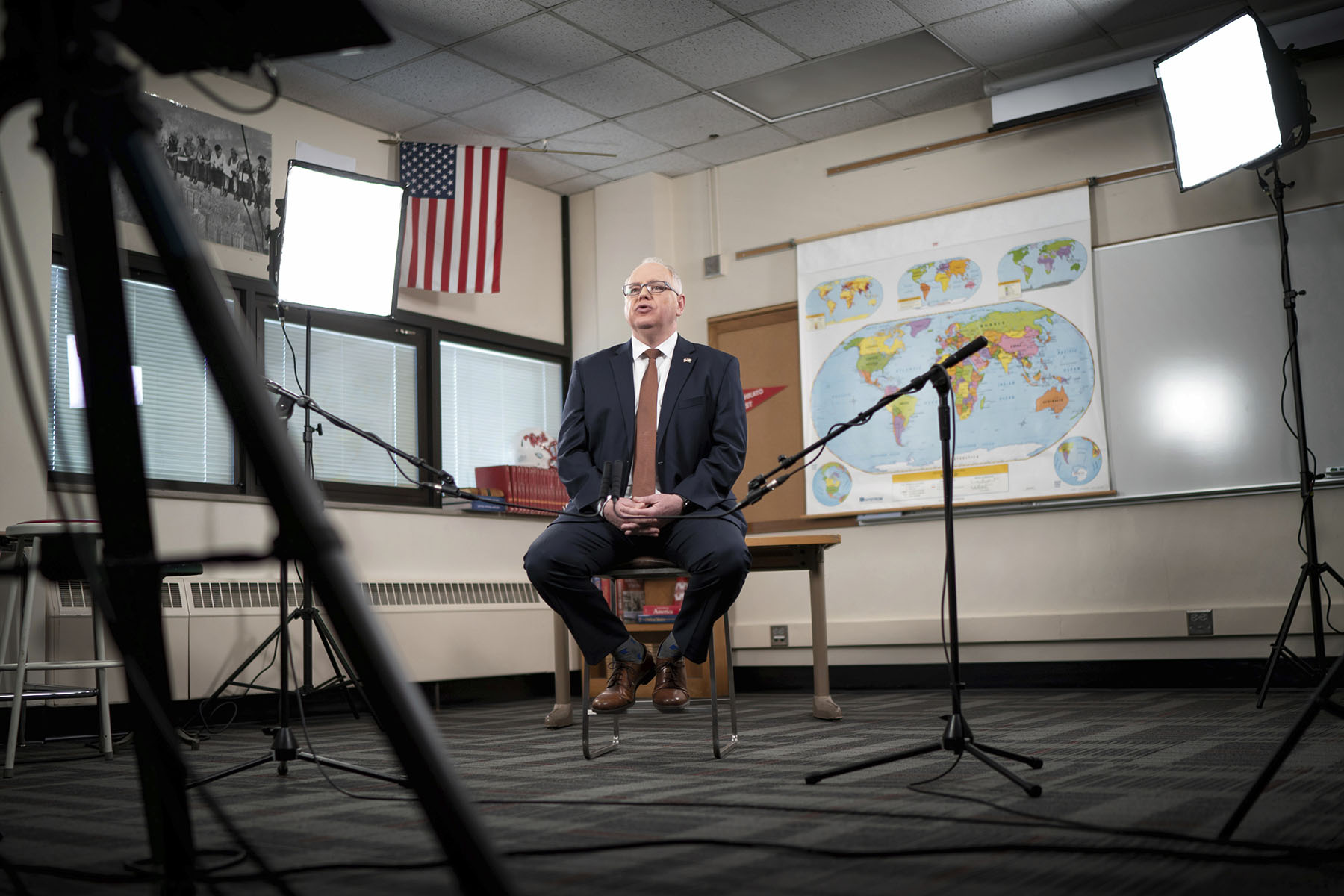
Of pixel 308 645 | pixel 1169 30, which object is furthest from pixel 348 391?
pixel 1169 30

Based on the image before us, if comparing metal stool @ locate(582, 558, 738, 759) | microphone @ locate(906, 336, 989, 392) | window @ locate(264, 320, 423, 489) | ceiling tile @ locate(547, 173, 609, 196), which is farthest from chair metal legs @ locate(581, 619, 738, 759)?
ceiling tile @ locate(547, 173, 609, 196)

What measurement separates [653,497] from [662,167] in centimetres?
347

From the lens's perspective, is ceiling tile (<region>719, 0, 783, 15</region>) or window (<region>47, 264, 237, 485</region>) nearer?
window (<region>47, 264, 237, 485</region>)

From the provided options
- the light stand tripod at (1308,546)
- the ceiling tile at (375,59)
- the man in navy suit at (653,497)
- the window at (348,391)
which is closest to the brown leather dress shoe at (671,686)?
the man in navy suit at (653,497)

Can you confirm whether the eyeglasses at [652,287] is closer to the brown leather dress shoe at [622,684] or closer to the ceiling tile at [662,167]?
the brown leather dress shoe at [622,684]

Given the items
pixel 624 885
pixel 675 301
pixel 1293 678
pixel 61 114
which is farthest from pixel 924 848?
pixel 1293 678

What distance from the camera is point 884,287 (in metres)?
5.43

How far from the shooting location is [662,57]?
4.84 m

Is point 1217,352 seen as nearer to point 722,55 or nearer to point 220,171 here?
point 722,55

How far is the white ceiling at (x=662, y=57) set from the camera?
4453 millimetres

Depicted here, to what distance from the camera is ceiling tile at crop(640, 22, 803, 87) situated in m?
4.67

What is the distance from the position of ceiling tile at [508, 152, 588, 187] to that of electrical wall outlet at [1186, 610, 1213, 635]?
3663 mm

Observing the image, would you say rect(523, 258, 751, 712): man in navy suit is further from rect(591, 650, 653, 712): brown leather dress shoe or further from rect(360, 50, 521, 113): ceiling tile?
rect(360, 50, 521, 113): ceiling tile

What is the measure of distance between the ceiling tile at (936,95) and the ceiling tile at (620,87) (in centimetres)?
99
